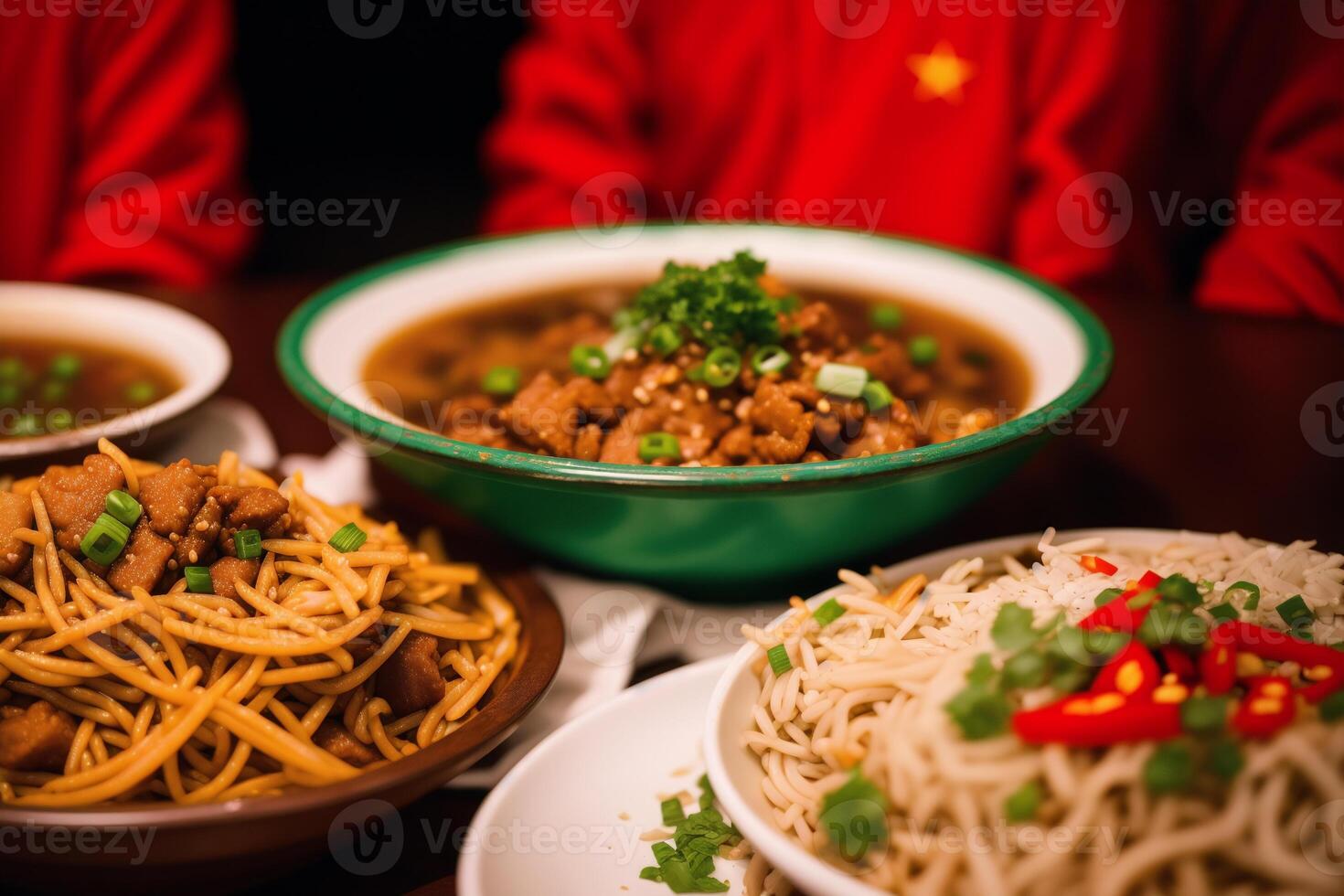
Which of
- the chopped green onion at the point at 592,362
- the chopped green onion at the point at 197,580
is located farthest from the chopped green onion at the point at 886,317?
the chopped green onion at the point at 197,580

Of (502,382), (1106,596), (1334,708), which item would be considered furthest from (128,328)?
(1334,708)

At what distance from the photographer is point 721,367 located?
5.98 feet

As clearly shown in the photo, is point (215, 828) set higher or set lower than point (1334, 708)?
lower

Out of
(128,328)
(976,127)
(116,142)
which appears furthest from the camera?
(116,142)

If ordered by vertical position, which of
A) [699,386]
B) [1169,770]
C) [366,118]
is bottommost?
[1169,770]

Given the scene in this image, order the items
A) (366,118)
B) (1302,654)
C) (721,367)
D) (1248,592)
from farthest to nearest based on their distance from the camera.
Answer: (366,118)
(721,367)
(1248,592)
(1302,654)

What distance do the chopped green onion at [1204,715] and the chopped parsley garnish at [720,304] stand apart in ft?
3.41

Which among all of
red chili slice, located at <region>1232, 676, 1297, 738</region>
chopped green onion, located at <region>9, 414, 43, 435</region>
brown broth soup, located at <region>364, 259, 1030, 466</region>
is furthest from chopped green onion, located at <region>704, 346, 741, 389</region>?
chopped green onion, located at <region>9, 414, 43, 435</region>

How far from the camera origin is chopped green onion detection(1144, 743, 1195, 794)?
39.3 inches

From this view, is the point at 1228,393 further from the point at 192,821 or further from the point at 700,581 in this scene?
the point at 192,821

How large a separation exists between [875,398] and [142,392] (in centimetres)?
152

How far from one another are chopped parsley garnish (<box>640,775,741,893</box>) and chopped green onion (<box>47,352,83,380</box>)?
5.68ft

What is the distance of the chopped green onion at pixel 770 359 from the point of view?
186 cm

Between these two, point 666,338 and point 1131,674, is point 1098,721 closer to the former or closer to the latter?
point 1131,674
